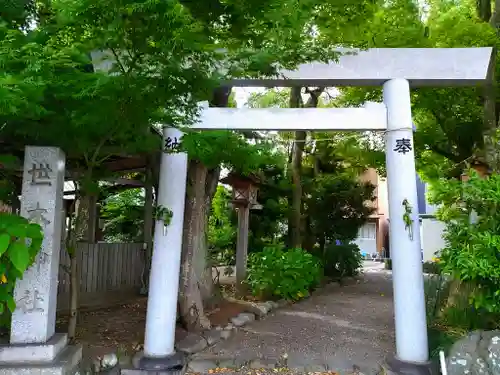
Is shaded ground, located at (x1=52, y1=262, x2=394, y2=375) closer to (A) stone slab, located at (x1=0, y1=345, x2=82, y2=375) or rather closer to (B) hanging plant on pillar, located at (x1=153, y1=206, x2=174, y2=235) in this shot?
(A) stone slab, located at (x1=0, y1=345, x2=82, y2=375)

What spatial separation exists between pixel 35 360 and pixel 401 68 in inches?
229

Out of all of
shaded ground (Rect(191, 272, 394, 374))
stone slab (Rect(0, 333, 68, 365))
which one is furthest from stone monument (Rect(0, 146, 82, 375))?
shaded ground (Rect(191, 272, 394, 374))

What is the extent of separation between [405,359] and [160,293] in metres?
3.24

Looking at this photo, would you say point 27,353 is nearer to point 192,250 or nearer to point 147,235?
point 192,250

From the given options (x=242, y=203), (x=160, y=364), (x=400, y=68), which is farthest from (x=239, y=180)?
(x=160, y=364)

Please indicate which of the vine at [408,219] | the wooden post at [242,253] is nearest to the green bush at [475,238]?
the vine at [408,219]

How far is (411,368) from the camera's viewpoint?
4.99m

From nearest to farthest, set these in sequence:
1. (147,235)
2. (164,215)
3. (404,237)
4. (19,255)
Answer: (19,255), (404,237), (164,215), (147,235)

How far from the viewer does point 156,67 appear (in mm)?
4043

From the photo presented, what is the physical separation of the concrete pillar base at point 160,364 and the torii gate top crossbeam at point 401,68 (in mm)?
3756

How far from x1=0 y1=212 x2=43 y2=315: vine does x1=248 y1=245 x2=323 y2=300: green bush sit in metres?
5.88

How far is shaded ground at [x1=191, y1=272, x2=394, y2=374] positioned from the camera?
571cm

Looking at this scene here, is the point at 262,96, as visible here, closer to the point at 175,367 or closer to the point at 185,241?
the point at 185,241

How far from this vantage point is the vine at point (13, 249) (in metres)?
3.89
